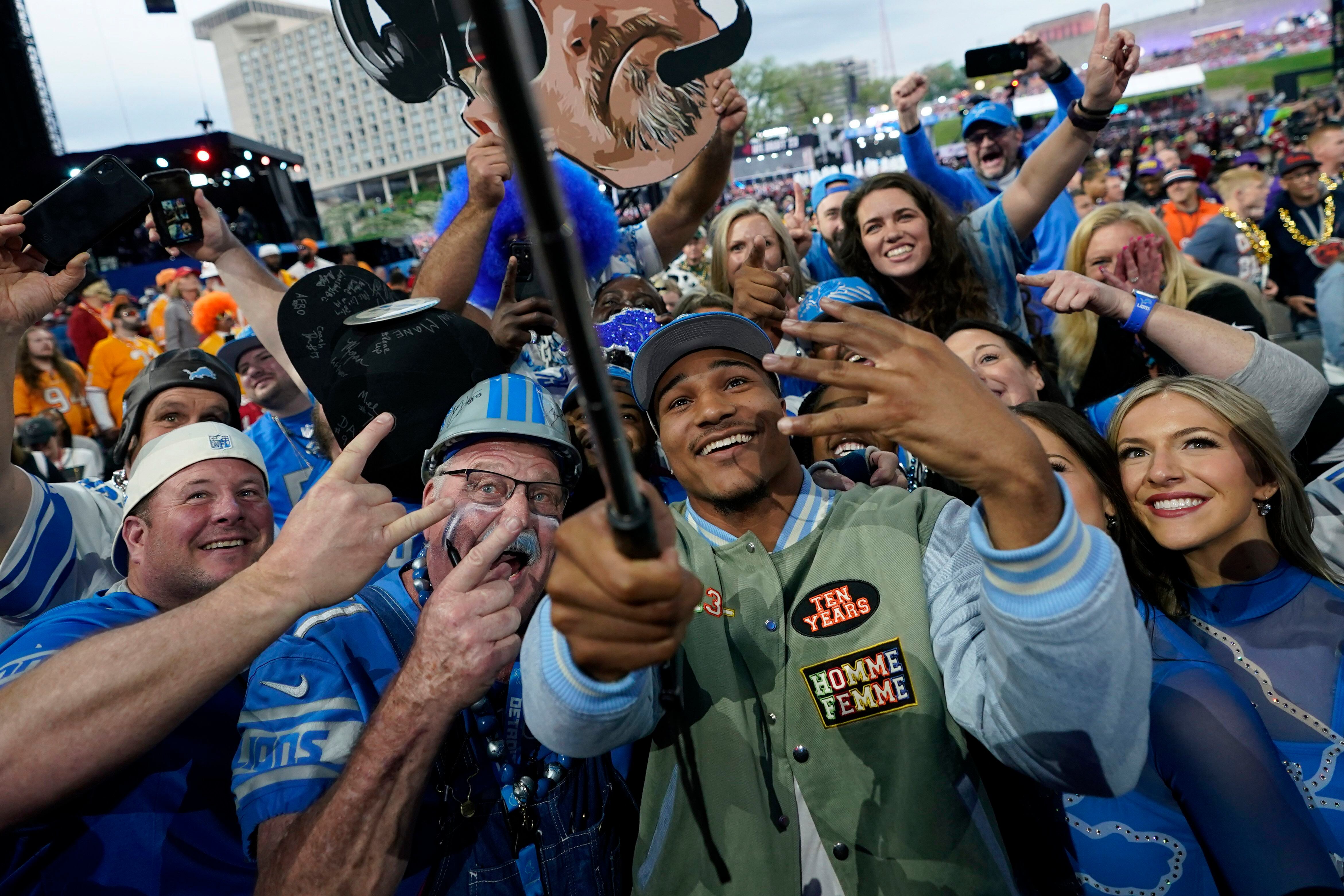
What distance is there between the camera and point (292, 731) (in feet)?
5.70

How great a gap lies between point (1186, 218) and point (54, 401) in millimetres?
9272

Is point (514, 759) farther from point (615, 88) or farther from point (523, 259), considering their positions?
point (615, 88)

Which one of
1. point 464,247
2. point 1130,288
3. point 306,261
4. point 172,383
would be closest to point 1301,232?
point 1130,288

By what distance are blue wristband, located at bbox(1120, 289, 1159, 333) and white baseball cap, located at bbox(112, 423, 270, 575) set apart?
2.57 meters

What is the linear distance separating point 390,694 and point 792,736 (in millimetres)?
809

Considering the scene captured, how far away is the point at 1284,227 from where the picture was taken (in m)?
6.18

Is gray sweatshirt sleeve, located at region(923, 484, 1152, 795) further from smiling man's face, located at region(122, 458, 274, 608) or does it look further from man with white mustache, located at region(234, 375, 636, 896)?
smiling man's face, located at region(122, 458, 274, 608)

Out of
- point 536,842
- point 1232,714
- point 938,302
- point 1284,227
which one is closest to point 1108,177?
point 1284,227

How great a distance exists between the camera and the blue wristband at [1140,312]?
8.09ft

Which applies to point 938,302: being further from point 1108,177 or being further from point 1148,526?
point 1108,177

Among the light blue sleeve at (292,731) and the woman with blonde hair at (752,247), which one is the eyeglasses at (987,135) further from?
the light blue sleeve at (292,731)

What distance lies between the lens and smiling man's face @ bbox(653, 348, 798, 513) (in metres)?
Answer: 2.01

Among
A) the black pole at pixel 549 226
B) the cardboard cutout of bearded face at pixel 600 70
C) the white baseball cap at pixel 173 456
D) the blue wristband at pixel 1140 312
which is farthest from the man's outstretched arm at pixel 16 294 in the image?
the blue wristband at pixel 1140 312

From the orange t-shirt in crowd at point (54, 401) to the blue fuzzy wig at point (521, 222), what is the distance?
389 centimetres
